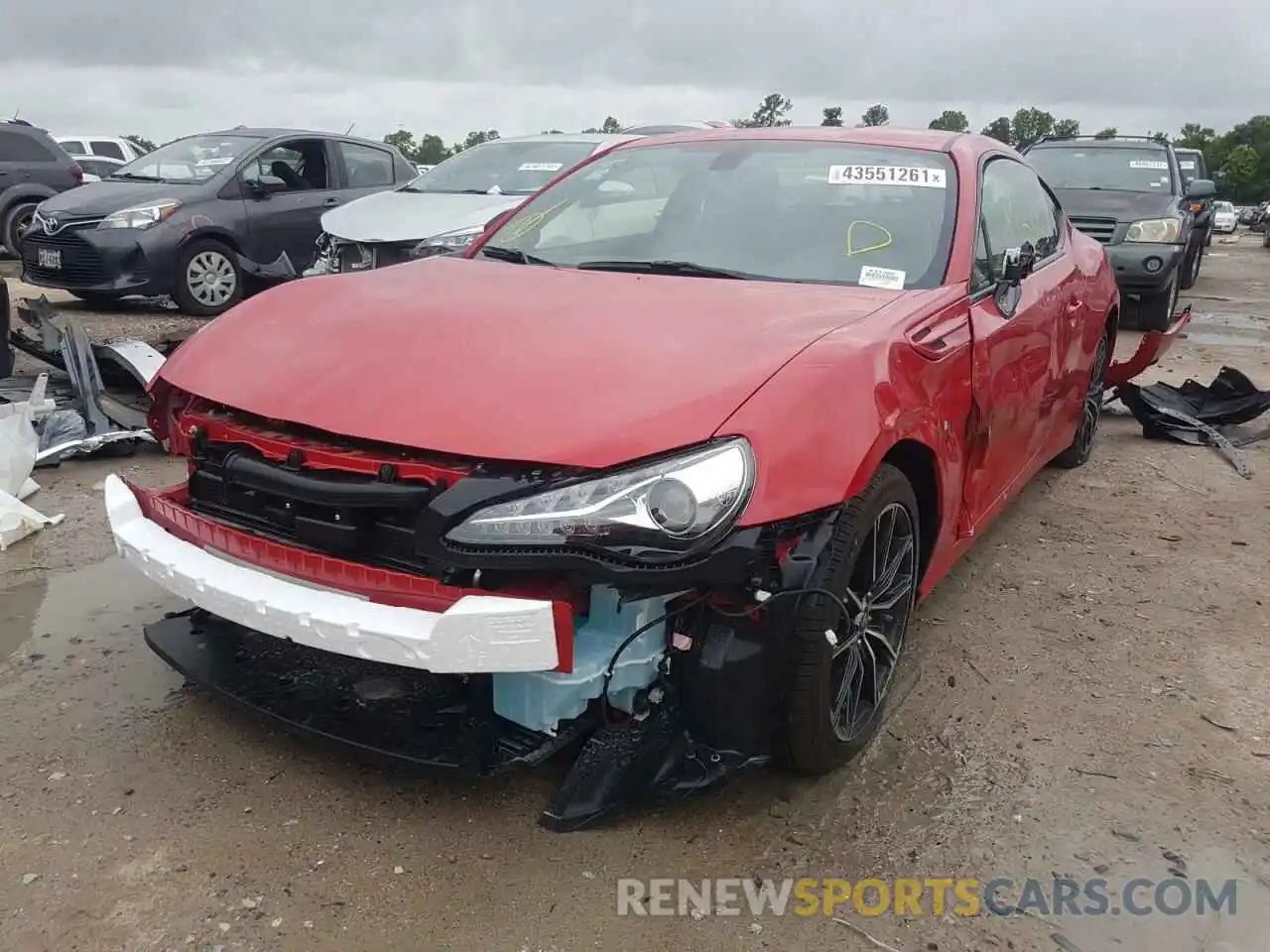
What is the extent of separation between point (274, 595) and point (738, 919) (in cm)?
119

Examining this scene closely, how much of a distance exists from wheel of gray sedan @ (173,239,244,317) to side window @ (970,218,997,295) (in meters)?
7.07

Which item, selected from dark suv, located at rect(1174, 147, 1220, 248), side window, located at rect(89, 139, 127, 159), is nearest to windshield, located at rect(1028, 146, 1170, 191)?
dark suv, located at rect(1174, 147, 1220, 248)

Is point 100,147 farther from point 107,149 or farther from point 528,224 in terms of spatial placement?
point 528,224

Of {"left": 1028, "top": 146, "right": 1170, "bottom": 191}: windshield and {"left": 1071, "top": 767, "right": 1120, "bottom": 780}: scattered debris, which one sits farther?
{"left": 1028, "top": 146, "right": 1170, "bottom": 191}: windshield

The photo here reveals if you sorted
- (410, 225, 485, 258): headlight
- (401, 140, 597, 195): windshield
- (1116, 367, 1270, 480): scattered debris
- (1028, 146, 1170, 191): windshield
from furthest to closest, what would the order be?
(1028, 146, 1170, 191): windshield < (401, 140, 597, 195): windshield < (410, 225, 485, 258): headlight < (1116, 367, 1270, 480): scattered debris

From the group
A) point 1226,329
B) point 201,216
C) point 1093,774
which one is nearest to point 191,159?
point 201,216

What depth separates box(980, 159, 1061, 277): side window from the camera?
3482 millimetres

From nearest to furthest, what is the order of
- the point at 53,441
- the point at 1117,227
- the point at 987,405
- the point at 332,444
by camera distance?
1. the point at 332,444
2. the point at 987,405
3. the point at 53,441
4. the point at 1117,227

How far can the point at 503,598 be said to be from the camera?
207cm

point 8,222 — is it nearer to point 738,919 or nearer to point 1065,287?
point 1065,287

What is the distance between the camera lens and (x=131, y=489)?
2734 mm

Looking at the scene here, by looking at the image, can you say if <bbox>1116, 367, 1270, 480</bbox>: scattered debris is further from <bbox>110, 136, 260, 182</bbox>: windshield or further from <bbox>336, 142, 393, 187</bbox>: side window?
<bbox>110, 136, 260, 182</bbox>: windshield

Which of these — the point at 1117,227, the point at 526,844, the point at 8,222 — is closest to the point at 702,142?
the point at 526,844

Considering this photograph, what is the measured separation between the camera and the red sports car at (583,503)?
2078 mm
